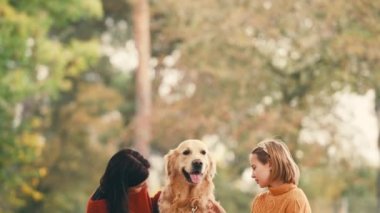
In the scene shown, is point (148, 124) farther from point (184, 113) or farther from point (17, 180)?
point (17, 180)

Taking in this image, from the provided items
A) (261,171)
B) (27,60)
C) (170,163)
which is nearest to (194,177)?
(170,163)

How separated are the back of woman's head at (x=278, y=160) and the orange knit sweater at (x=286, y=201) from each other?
6 centimetres

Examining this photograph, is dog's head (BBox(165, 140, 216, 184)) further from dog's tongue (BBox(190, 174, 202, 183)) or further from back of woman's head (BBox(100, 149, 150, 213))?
back of woman's head (BBox(100, 149, 150, 213))

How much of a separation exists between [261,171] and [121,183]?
4.17 feet

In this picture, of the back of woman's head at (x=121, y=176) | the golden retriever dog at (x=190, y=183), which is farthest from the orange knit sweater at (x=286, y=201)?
the back of woman's head at (x=121, y=176)

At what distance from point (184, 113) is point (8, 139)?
7.86 m

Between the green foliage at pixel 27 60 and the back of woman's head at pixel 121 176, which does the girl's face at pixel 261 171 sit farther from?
the green foliage at pixel 27 60

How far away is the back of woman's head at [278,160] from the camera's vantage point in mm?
6246

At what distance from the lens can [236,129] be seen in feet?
86.3

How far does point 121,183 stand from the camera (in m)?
7.07

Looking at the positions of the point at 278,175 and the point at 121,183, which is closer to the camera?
the point at 278,175

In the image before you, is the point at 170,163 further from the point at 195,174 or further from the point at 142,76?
the point at 142,76

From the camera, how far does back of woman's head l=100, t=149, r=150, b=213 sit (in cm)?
705

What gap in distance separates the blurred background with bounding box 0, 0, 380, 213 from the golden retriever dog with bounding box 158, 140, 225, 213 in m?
14.5
